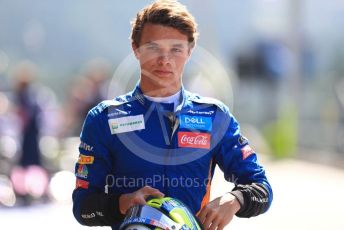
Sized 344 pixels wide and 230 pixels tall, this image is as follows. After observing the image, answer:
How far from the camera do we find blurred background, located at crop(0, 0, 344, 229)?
11.3 m

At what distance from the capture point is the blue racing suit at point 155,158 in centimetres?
339

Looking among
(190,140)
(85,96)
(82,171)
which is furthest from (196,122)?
(85,96)

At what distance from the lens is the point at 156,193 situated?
320cm

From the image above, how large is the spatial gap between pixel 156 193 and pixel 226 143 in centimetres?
45

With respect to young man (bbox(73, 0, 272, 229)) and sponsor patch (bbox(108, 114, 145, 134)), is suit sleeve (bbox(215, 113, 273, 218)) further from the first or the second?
sponsor patch (bbox(108, 114, 145, 134))

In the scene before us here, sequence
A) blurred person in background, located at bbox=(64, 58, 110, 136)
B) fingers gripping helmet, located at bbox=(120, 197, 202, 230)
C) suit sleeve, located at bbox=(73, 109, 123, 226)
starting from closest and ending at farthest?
fingers gripping helmet, located at bbox=(120, 197, 202, 230) → suit sleeve, located at bbox=(73, 109, 123, 226) → blurred person in background, located at bbox=(64, 58, 110, 136)

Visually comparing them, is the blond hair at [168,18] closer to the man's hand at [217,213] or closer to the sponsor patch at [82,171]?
the sponsor patch at [82,171]

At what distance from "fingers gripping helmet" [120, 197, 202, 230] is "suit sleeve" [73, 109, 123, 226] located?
20 centimetres

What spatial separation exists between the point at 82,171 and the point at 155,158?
11.8 inches

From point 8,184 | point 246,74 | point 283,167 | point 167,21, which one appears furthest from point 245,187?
point 246,74

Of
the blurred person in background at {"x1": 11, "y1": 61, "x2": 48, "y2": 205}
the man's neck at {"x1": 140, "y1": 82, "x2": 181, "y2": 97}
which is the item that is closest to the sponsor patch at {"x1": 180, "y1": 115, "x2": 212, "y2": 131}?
the man's neck at {"x1": 140, "y1": 82, "x2": 181, "y2": 97}

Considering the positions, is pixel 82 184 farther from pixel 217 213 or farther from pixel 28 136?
pixel 28 136

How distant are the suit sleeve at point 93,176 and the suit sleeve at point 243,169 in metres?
0.48

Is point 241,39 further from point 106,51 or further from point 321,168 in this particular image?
point 321,168
